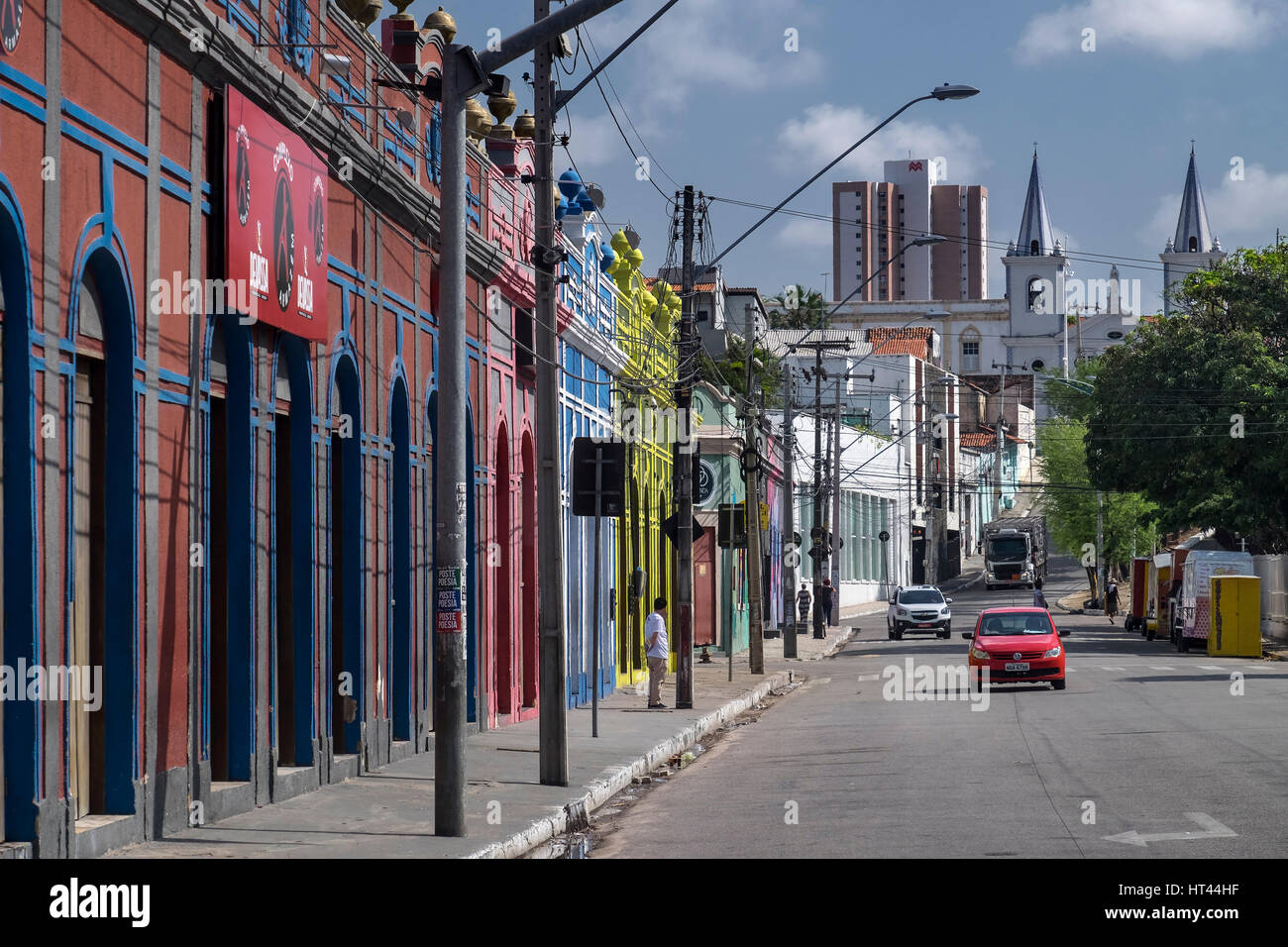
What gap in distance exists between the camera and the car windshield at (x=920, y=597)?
59531mm

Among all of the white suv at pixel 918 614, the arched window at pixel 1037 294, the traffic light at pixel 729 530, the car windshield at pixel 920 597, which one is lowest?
the white suv at pixel 918 614

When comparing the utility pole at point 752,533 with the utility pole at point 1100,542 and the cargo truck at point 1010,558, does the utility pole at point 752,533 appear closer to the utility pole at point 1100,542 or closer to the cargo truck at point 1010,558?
the utility pole at point 1100,542

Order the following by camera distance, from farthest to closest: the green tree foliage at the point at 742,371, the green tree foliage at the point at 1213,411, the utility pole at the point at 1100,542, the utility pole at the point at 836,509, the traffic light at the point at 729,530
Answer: the utility pole at the point at 1100,542
the green tree foliage at the point at 742,371
the utility pole at the point at 836,509
the green tree foliage at the point at 1213,411
the traffic light at the point at 729,530

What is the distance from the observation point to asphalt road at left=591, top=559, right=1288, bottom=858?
1216 cm

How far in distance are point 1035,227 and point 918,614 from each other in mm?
114874

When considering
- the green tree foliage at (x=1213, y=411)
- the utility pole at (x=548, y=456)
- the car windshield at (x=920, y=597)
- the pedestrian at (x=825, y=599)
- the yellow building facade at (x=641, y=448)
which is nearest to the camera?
the utility pole at (x=548, y=456)

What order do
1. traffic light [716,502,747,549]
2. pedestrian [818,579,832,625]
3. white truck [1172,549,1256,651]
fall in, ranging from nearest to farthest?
1. traffic light [716,502,747,549]
2. white truck [1172,549,1256,651]
3. pedestrian [818,579,832,625]

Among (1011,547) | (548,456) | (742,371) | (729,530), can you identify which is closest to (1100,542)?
(1011,547)

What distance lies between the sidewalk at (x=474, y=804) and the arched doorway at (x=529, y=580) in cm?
117

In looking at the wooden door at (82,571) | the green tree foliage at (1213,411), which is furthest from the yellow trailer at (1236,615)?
the wooden door at (82,571)

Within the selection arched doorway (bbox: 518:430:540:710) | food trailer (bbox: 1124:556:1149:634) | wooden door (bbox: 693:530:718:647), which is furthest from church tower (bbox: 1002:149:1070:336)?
arched doorway (bbox: 518:430:540:710)

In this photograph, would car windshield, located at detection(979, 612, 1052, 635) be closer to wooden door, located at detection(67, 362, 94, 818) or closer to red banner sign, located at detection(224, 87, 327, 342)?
red banner sign, located at detection(224, 87, 327, 342)

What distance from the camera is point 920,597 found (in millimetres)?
59750
